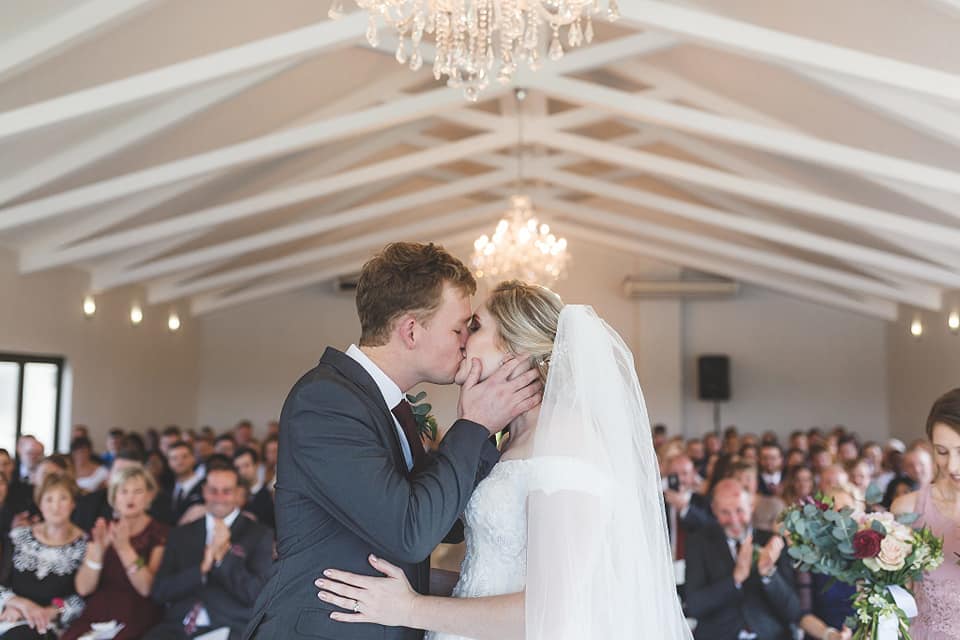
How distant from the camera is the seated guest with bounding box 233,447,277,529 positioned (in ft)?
23.7

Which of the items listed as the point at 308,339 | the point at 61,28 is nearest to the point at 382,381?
the point at 61,28

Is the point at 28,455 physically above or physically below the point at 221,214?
below

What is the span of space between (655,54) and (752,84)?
4.69 feet

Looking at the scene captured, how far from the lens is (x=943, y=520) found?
337 cm

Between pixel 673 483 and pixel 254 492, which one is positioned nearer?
pixel 673 483

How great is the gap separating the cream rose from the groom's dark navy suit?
161 cm

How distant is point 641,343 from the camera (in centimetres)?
1591

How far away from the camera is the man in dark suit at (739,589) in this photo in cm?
476

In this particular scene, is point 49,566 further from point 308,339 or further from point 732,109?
point 308,339

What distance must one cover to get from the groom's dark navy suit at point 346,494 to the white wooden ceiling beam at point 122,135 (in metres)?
6.64

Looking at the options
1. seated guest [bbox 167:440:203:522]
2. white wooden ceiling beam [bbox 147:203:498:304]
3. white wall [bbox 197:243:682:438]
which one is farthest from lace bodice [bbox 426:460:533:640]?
white wall [bbox 197:243:682:438]

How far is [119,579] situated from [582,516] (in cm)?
351

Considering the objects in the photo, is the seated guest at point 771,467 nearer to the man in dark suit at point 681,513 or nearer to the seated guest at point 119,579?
the man in dark suit at point 681,513

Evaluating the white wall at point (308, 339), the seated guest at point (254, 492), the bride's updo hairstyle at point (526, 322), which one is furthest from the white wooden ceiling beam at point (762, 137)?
the white wall at point (308, 339)
